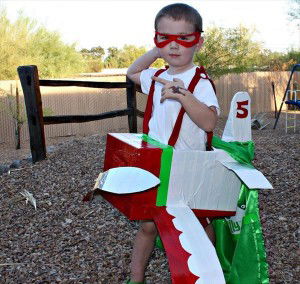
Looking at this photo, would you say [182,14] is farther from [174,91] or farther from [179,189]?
[179,189]

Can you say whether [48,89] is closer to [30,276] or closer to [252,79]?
[252,79]

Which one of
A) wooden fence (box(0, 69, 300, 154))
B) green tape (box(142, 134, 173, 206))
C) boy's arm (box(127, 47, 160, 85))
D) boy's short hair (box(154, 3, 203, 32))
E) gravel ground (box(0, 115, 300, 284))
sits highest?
boy's short hair (box(154, 3, 203, 32))

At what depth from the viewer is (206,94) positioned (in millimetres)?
2082

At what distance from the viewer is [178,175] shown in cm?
198

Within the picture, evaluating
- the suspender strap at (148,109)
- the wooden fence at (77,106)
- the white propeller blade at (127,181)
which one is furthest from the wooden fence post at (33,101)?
the wooden fence at (77,106)

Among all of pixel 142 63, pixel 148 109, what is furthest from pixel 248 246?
pixel 142 63

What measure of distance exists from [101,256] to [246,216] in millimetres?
1901

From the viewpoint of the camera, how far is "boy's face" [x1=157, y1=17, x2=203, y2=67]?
2.02 meters

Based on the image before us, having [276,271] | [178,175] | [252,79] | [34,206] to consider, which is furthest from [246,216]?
[252,79]

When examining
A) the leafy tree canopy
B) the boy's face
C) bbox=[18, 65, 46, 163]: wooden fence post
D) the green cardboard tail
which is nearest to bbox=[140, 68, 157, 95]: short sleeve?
the boy's face

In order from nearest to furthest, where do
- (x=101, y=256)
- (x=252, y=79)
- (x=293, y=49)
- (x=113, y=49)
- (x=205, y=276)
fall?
(x=205, y=276)
(x=101, y=256)
(x=252, y=79)
(x=293, y=49)
(x=113, y=49)

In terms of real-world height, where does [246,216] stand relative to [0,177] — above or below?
above

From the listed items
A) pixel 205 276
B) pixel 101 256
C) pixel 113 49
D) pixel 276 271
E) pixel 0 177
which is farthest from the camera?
pixel 113 49

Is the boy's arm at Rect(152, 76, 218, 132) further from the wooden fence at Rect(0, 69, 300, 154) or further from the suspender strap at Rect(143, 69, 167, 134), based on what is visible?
the wooden fence at Rect(0, 69, 300, 154)
